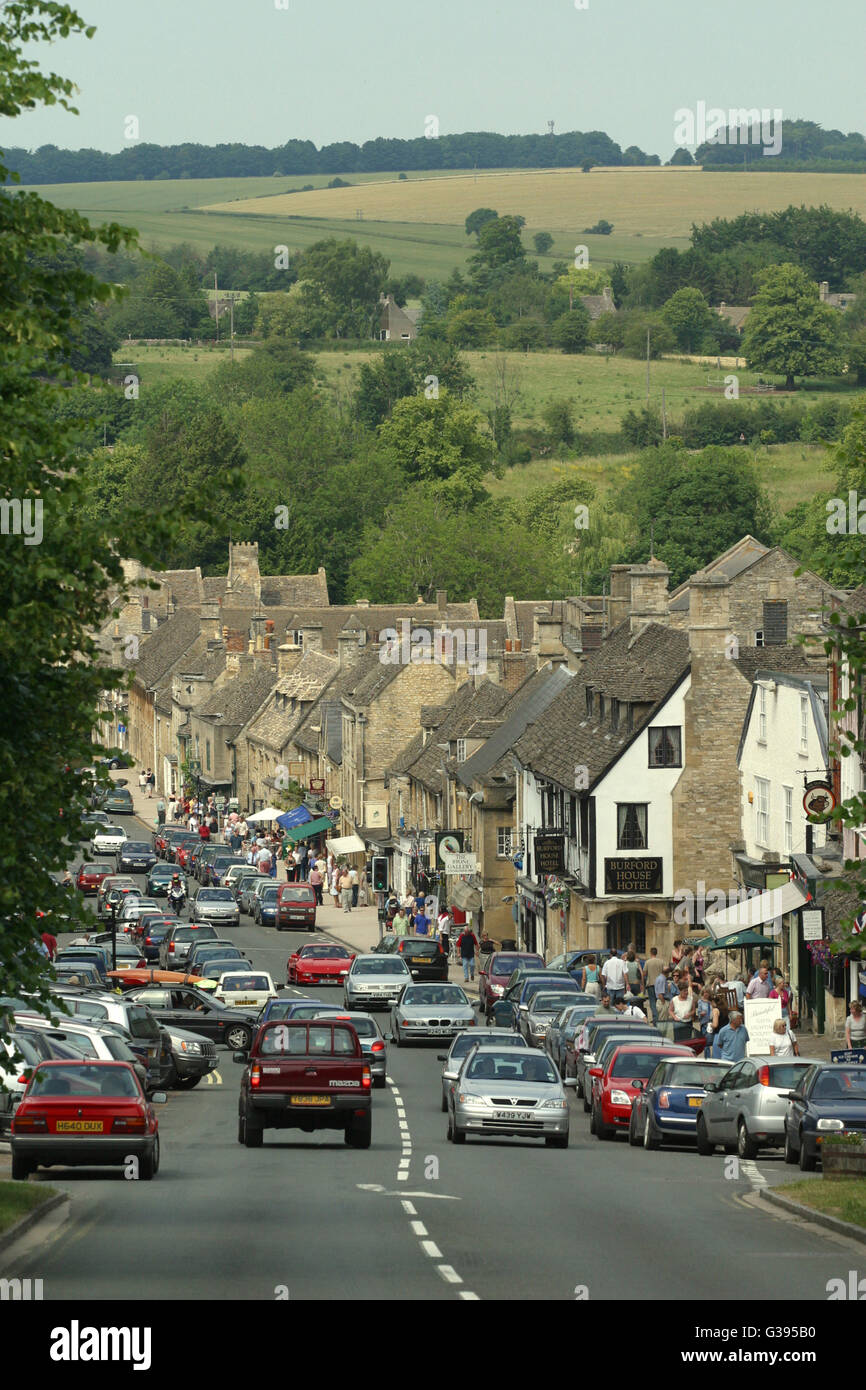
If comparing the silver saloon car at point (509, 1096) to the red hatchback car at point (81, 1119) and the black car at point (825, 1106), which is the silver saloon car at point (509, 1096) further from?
the red hatchback car at point (81, 1119)

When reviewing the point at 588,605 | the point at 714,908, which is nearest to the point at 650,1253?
the point at 714,908

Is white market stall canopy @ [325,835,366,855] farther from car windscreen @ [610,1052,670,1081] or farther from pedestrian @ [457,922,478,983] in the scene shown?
car windscreen @ [610,1052,670,1081]

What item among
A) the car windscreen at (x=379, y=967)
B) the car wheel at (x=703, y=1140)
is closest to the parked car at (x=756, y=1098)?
the car wheel at (x=703, y=1140)

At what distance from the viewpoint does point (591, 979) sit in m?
50.4

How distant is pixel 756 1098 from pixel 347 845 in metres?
60.1

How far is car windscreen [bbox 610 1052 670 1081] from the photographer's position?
33719 mm

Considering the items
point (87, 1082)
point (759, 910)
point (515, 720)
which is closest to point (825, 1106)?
point (87, 1082)

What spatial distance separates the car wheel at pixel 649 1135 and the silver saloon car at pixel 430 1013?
1470 centimetres

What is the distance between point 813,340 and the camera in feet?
655

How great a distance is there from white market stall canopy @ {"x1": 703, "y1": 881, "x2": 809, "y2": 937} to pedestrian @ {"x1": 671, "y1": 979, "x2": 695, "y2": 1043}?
6709 mm

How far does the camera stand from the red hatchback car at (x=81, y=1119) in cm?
2539

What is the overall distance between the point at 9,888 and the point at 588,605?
59.0 meters

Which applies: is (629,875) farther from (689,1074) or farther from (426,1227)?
(426,1227)

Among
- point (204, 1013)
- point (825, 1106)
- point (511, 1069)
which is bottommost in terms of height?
point (204, 1013)
